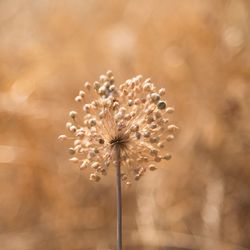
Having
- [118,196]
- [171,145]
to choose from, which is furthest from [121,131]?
[171,145]

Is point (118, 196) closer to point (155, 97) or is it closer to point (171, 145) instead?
point (155, 97)

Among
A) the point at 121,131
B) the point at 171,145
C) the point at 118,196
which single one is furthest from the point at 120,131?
the point at 171,145

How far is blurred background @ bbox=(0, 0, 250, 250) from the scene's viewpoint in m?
1.14

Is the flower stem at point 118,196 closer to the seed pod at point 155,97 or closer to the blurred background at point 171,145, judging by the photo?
the seed pod at point 155,97

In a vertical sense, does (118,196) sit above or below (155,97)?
below

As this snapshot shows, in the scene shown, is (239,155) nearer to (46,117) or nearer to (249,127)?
(249,127)

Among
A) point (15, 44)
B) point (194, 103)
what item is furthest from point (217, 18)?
point (15, 44)

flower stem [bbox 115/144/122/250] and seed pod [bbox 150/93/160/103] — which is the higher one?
seed pod [bbox 150/93/160/103]

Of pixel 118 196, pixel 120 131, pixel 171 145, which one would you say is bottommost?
pixel 118 196

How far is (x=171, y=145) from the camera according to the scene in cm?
124

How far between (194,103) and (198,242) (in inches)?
13.5

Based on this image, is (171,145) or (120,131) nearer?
(120,131)

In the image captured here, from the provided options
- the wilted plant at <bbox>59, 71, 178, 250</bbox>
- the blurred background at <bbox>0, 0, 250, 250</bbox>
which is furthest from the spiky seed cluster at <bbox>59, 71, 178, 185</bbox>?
the blurred background at <bbox>0, 0, 250, 250</bbox>

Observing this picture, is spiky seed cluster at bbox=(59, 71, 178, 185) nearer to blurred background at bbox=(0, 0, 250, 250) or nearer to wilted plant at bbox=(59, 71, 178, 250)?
wilted plant at bbox=(59, 71, 178, 250)
